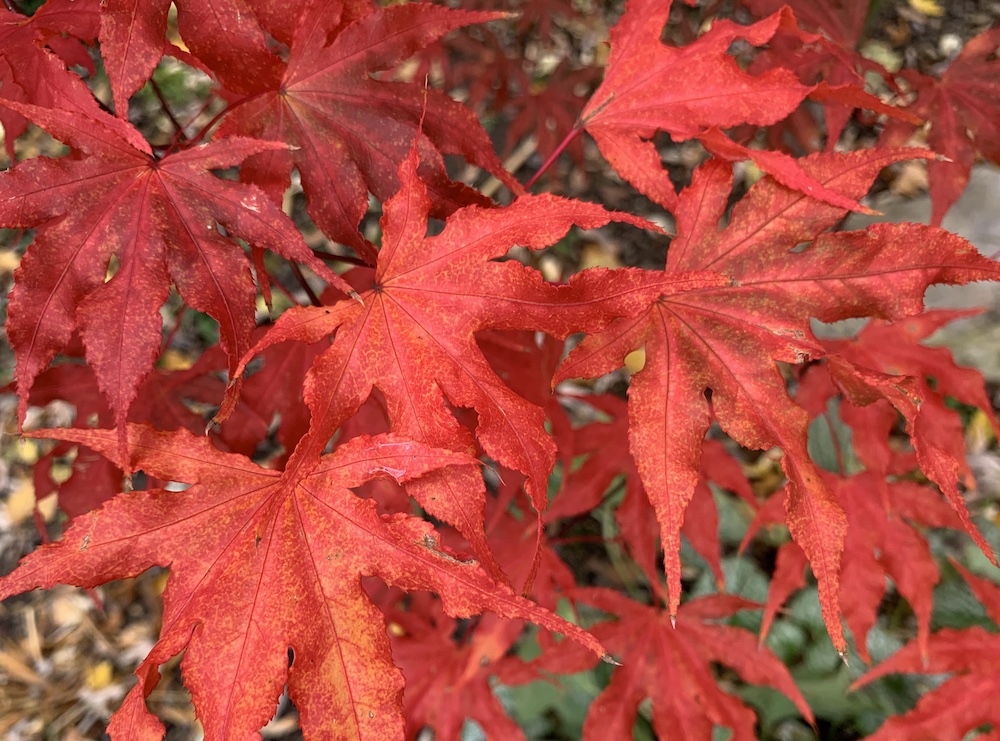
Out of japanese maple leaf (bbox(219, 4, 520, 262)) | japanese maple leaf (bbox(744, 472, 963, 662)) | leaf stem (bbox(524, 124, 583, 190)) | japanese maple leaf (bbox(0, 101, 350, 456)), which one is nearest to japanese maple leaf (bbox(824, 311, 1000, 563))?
japanese maple leaf (bbox(744, 472, 963, 662))

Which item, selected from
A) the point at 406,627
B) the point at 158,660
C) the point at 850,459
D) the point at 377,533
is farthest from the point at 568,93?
the point at 158,660

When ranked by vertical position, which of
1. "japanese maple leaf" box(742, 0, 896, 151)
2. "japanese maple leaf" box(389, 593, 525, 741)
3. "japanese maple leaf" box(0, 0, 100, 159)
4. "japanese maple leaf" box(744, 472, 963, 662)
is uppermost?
"japanese maple leaf" box(0, 0, 100, 159)

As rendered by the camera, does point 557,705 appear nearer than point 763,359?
No

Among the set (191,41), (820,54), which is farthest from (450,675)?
(820,54)

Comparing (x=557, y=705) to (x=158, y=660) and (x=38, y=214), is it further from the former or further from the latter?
(x=38, y=214)

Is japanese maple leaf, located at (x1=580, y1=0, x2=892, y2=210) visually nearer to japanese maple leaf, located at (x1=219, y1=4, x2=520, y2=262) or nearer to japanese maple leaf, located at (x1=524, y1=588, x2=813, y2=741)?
japanese maple leaf, located at (x1=219, y1=4, x2=520, y2=262)

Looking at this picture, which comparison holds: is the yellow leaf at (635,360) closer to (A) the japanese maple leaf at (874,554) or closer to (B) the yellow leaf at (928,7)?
(A) the japanese maple leaf at (874,554)

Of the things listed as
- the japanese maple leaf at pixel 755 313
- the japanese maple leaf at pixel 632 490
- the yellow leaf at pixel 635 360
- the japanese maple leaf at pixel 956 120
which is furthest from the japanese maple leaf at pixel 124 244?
the yellow leaf at pixel 635 360
